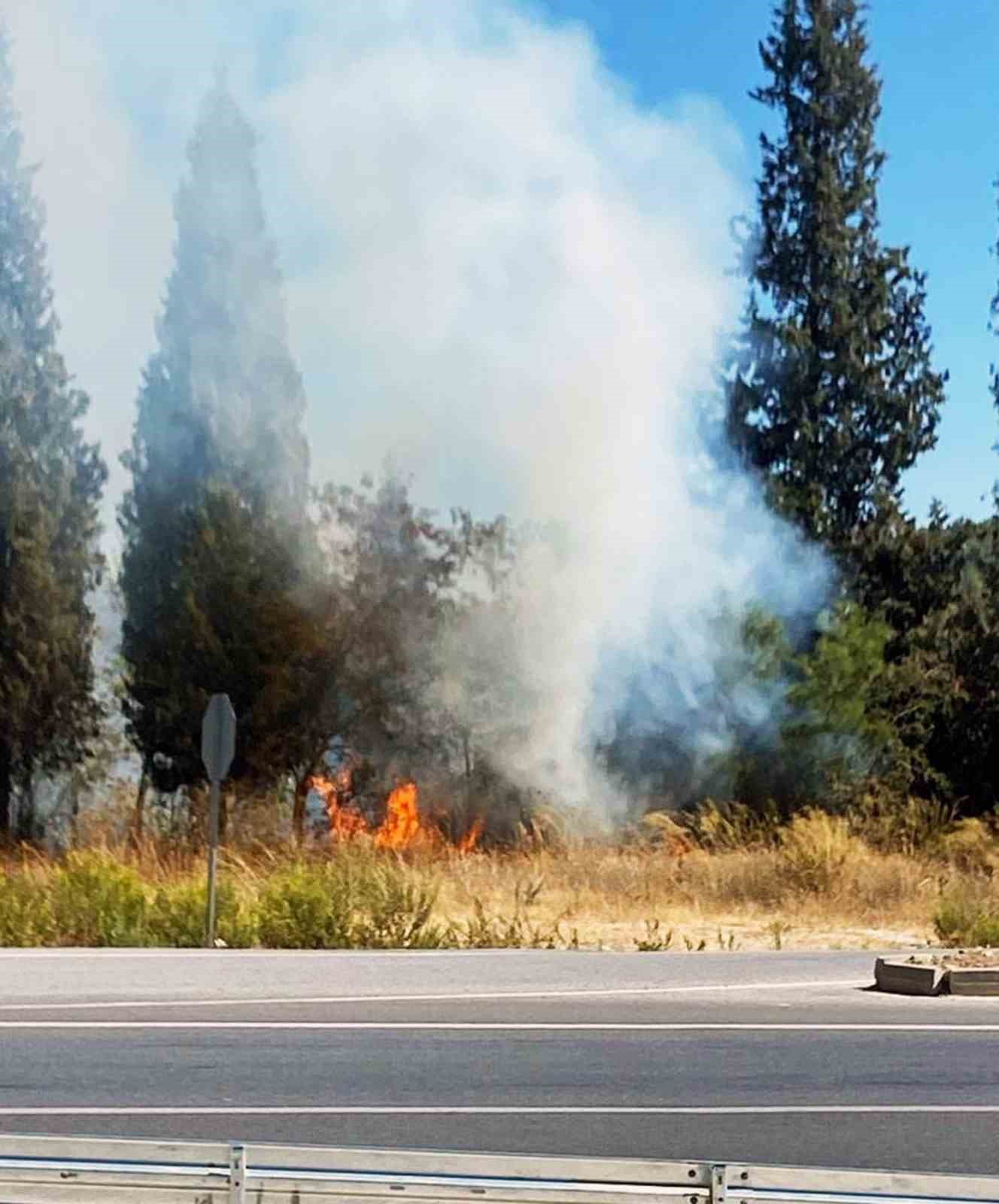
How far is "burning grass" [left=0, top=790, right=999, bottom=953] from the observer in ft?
61.3

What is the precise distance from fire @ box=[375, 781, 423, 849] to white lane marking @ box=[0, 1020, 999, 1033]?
51.3 feet

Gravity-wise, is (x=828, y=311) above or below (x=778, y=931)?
above

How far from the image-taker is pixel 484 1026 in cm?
1314

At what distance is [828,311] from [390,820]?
17.6 meters

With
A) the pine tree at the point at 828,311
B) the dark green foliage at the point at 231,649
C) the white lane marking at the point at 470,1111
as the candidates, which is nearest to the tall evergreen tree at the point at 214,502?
the dark green foliage at the point at 231,649

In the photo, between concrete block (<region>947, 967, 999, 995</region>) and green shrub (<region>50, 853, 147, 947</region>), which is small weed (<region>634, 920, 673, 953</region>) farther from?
green shrub (<region>50, 853, 147, 947</region>)

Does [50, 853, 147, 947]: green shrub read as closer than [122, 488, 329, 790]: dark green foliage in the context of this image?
Yes

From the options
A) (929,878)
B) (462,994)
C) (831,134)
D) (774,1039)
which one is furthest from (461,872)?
(831,134)

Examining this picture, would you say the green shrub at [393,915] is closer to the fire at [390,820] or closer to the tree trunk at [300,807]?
the fire at [390,820]

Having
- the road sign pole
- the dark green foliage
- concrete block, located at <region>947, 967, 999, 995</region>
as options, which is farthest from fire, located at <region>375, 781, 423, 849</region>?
concrete block, located at <region>947, 967, 999, 995</region>

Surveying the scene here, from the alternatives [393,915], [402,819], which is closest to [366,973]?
[393,915]

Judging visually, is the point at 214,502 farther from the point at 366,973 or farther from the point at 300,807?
the point at 366,973

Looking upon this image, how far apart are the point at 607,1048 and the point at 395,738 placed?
2389 centimetres

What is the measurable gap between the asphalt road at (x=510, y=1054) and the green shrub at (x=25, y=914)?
1838 millimetres
